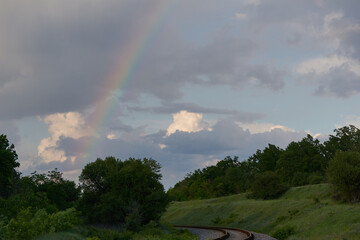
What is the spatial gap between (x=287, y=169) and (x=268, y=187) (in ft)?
134

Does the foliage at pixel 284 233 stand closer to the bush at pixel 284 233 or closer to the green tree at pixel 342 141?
the bush at pixel 284 233

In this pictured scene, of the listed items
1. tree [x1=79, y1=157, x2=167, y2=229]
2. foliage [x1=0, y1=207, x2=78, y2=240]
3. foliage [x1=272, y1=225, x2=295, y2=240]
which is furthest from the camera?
tree [x1=79, y1=157, x2=167, y2=229]

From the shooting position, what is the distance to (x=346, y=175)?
164 ft

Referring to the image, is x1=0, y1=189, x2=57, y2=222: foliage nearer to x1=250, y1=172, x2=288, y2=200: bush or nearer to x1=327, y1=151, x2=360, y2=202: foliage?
x1=327, y1=151, x2=360, y2=202: foliage

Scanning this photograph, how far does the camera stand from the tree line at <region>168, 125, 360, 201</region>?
170 ft

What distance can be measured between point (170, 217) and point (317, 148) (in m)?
60.4

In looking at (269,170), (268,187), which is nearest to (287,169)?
(269,170)

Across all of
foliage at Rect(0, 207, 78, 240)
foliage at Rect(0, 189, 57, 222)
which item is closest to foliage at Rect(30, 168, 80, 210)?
foliage at Rect(0, 189, 57, 222)

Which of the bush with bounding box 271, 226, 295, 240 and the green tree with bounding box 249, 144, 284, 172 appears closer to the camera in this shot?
the bush with bounding box 271, 226, 295, 240

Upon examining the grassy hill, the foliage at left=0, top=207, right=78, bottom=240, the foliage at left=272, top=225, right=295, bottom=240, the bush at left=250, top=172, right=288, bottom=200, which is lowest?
the foliage at left=272, top=225, right=295, bottom=240

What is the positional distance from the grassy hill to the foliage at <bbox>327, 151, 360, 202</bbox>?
7.39ft

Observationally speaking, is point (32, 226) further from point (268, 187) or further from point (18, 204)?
point (268, 187)

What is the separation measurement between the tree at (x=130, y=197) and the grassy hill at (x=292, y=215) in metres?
13.4

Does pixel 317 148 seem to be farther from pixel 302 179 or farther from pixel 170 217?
pixel 170 217
